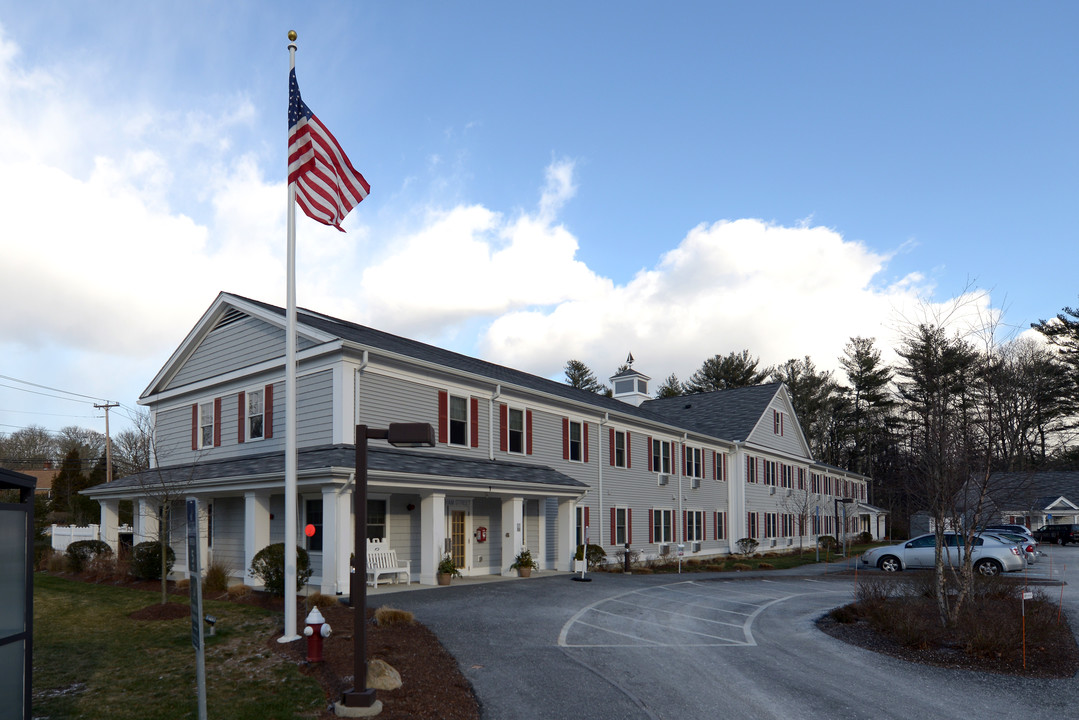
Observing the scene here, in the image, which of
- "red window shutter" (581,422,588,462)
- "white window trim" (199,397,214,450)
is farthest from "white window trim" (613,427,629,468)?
"white window trim" (199,397,214,450)

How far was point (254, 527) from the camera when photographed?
18.5m

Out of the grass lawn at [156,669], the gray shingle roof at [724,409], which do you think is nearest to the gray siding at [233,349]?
the grass lawn at [156,669]

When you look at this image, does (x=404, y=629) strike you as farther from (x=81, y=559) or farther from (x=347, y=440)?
(x=81, y=559)

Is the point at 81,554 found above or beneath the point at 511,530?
beneath

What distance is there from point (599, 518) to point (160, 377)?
51.4ft

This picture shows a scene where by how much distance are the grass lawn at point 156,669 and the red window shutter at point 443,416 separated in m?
7.53

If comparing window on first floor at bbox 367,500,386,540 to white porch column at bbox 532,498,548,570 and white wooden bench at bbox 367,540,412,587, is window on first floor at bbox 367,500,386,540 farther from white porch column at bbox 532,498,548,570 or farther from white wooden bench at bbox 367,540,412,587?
white porch column at bbox 532,498,548,570

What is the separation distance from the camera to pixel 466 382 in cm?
2217

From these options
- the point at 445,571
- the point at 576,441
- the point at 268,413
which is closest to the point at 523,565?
the point at 445,571

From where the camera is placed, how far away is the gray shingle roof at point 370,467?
17.5m

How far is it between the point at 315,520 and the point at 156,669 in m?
8.73

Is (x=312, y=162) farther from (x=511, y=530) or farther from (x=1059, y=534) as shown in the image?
(x=1059, y=534)

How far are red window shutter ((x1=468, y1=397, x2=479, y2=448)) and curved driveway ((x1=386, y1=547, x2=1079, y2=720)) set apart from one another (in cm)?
558

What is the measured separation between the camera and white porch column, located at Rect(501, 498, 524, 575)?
71.8 ft
